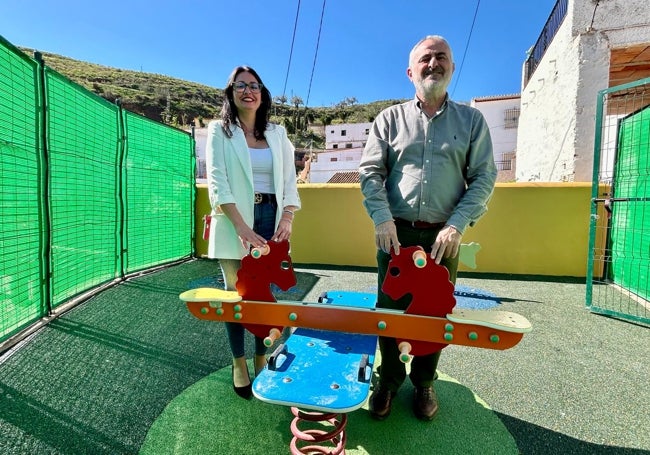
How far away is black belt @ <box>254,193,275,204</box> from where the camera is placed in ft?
6.04

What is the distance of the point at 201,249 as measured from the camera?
6.09 meters

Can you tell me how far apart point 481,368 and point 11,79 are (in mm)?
3943

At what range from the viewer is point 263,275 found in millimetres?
1605

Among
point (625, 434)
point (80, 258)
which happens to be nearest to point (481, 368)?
point (625, 434)

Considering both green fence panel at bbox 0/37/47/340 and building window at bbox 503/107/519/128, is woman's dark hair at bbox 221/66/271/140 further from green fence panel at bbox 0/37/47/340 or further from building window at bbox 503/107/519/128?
building window at bbox 503/107/519/128

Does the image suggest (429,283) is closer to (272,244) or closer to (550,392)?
(272,244)

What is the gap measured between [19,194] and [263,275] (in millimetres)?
2347

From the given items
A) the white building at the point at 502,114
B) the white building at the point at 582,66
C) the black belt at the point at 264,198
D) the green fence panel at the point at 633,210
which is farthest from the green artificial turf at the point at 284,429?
the white building at the point at 502,114

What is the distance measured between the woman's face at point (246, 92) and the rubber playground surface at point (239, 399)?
63.0 inches

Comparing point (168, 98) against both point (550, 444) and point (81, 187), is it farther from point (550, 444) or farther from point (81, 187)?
point (550, 444)

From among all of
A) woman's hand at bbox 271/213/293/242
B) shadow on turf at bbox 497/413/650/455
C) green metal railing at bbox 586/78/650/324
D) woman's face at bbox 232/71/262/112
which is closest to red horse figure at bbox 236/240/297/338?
woman's hand at bbox 271/213/293/242

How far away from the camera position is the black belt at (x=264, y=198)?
1.84 metres

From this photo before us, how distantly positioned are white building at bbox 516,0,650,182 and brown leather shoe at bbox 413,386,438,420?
5.79 meters

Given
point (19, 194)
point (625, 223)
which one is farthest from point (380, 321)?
point (625, 223)
